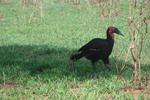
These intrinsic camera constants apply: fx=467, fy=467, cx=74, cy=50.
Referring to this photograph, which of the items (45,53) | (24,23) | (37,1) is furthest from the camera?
(37,1)

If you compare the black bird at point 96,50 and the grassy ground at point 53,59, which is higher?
the black bird at point 96,50

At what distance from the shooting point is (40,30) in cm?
1748

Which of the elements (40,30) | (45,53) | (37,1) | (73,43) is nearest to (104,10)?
(37,1)

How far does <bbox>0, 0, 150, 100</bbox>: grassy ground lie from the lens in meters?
8.09

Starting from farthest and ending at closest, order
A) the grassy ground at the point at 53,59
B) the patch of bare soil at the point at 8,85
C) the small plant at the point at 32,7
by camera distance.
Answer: the small plant at the point at 32,7 < the patch of bare soil at the point at 8,85 < the grassy ground at the point at 53,59

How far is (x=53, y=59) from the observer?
11.1 meters

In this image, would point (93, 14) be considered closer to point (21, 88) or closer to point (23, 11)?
point (23, 11)

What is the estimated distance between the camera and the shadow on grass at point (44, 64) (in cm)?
955

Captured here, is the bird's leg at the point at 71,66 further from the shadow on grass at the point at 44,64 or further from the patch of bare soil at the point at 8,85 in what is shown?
the patch of bare soil at the point at 8,85

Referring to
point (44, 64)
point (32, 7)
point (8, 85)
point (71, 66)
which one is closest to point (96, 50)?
point (71, 66)

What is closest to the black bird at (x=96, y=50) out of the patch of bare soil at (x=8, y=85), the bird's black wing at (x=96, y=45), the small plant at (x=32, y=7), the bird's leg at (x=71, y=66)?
the bird's black wing at (x=96, y=45)

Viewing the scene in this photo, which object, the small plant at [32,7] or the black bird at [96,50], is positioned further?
the small plant at [32,7]

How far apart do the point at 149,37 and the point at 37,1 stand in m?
8.39

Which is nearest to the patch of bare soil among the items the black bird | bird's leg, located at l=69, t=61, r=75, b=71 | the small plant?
bird's leg, located at l=69, t=61, r=75, b=71
